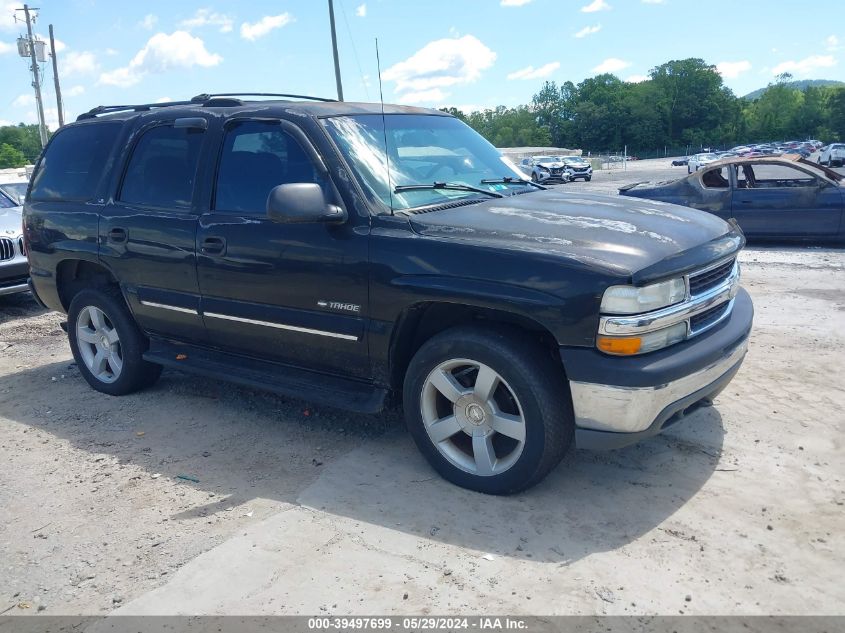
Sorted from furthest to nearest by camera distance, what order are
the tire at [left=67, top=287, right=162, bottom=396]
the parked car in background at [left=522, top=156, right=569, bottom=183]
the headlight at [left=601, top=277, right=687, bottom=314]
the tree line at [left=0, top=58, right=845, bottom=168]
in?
the tree line at [left=0, top=58, right=845, bottom=168] < the parked car in background at [left=522, top=156, right=569, bottom=183] < the tire at [left=67, top=287, right=162, bottom=396] < the headlight at [left=601, top=277, right=687, bottom=314]

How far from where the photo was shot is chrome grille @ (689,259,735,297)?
362 centimetres

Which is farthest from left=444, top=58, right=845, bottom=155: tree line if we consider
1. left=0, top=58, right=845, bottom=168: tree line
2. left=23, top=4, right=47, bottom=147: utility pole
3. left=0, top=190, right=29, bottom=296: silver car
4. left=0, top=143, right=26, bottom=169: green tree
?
left=0, top=190, right=29, bottom=296: silver car

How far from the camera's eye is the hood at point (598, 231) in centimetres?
340

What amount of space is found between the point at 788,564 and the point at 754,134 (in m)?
137

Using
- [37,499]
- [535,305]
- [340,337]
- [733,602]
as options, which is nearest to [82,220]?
[37,499]

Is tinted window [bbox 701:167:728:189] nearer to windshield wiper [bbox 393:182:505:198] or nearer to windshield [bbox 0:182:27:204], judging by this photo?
windshield wiper [bbox 393:182:505:198]

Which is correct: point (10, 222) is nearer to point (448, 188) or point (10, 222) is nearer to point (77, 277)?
point (77, 277)

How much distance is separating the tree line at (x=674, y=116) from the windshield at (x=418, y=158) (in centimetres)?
11663

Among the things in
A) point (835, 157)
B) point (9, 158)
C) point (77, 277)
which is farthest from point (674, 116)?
point (77, 277)

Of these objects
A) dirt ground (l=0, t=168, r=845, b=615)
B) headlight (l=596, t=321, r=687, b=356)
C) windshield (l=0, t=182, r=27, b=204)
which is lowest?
dirt ground (l=0, t=168, r=845, b=615)

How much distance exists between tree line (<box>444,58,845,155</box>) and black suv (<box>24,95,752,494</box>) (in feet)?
383

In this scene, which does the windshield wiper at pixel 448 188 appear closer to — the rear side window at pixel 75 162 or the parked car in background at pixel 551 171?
the rear side window at pixel 75 162

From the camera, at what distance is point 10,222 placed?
361 inches

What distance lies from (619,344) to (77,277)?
4.49 metres
